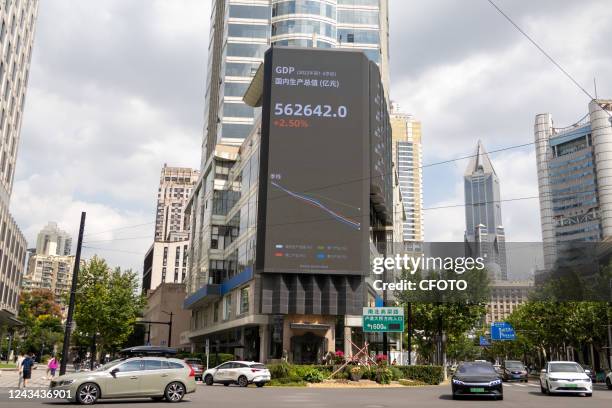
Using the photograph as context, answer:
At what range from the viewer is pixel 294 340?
46.8 metres

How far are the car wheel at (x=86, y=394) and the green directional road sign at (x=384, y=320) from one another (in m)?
22.3

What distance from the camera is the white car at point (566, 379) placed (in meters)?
26.0

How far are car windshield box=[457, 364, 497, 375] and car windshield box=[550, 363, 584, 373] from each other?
4.62m

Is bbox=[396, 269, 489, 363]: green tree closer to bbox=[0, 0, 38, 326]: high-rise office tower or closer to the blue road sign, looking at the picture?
the blue road sign

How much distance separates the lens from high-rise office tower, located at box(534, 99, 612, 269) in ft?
530

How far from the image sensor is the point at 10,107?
199 feet

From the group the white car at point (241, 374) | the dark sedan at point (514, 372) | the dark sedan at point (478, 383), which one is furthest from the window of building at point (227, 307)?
the dark sedan at point (478, 383)

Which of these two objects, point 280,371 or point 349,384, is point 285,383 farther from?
point 349,384

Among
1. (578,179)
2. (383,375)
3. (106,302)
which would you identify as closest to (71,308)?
(383,375)

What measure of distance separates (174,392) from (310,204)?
27388mm

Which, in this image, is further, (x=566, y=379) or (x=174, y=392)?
(x=566, y=379)

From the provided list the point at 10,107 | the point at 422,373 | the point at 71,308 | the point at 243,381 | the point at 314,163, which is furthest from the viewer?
the point at 10,107

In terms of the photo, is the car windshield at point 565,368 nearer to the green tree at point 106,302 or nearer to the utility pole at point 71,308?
the utility pole at point 71,308

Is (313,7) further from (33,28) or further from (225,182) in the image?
(33,28)
